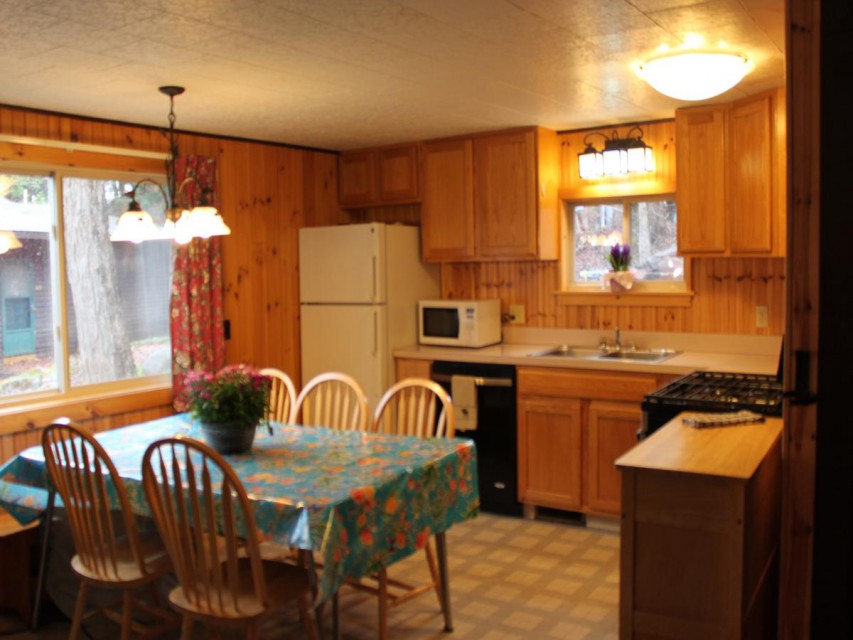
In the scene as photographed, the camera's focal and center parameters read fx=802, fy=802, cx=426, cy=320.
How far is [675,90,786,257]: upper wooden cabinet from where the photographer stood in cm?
374

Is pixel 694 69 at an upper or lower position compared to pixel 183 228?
upper

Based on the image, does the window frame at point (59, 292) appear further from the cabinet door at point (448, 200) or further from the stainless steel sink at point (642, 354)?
the stainless steel sink at point (642, 354)

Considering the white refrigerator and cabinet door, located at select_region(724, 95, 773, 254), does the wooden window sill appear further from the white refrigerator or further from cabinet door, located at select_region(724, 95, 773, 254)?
cabinet door, located at select_region(724, 95, 773, 254)

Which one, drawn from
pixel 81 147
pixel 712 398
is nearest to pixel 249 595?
pixel 712 398

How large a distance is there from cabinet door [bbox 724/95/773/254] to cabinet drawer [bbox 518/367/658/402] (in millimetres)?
810

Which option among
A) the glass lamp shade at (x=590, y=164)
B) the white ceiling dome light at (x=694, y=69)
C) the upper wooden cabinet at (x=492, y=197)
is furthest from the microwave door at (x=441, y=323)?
the white ceiling dome light at (x=694, y=69)

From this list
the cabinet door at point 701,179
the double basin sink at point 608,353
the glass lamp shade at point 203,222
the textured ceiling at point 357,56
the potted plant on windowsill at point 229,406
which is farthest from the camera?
the double basin sink at point 608,353

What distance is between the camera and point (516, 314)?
16.4ft

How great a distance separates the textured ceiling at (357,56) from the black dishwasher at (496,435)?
1390mm

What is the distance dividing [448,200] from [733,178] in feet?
5.51

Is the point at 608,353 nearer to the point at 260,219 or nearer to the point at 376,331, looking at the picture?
the point at 376,331

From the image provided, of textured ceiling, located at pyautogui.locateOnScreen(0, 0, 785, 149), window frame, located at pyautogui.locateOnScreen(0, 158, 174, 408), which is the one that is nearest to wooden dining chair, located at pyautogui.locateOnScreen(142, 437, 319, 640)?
textured ceiling, located at pyautogui.locateOnScreen(0, 0, 785, 149)

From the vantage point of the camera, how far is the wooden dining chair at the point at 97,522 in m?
2.61

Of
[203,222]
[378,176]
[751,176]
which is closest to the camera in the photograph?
[203,222]
